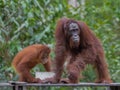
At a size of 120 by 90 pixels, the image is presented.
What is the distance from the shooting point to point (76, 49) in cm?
462

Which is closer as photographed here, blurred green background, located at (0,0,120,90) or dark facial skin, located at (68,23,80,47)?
dark facial skin, located at (68,23,80,47)

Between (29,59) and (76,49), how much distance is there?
0.63 m

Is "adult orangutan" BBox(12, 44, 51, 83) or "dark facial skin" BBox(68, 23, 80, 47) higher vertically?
"dark facial skin" BBox(68, 23, 80, 47)

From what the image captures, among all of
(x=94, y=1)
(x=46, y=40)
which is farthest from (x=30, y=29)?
(x=94, y=1)

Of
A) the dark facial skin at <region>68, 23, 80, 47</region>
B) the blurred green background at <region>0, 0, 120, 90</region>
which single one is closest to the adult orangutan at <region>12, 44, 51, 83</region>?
the blurred green background at <region>0, 0, 120, 90</region>

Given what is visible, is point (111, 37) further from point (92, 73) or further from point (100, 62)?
point (100, 62)

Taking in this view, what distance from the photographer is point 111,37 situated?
20.7 ft

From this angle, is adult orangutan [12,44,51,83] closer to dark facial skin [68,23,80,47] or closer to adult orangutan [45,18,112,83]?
adult orangutan [45,18,112,83]

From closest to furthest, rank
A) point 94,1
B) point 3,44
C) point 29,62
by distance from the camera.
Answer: point 29,62
point 3,44
point 94,1

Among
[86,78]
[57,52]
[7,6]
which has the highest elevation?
[7,6]

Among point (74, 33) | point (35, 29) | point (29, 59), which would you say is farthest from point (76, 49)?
point (35, 29)

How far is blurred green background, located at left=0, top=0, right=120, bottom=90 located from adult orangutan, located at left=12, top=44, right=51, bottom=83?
38 centimetres

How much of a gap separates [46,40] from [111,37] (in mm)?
868

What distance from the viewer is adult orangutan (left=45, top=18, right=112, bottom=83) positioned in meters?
4.51
